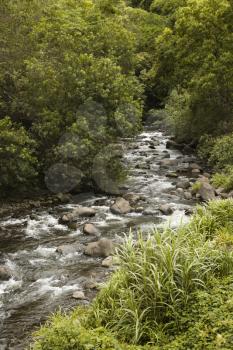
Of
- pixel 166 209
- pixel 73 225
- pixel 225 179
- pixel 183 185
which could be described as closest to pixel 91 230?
pixel 73 225

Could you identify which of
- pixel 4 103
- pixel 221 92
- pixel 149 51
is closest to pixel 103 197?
pixel 4 103

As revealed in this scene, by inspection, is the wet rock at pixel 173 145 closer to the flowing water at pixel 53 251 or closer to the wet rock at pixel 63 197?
the flowing water at pixel 53 251

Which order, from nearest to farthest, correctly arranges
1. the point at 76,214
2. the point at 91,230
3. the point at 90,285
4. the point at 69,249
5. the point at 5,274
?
1. the point at 90,285
2. the point at 5,274
3. the point at 69,249
4. the point at 91,230
5. the point at 76,214

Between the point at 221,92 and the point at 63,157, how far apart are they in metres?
11.1

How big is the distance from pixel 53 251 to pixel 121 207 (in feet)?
15.2

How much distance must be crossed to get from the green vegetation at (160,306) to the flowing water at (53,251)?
161 cm

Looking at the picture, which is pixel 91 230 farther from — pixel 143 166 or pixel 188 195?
pixel 143 166

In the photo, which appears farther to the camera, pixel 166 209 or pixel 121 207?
pixel 121 207

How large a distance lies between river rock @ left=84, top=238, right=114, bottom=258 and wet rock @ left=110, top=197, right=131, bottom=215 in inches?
151

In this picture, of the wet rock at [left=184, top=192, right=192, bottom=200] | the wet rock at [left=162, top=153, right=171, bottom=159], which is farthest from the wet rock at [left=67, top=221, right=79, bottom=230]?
the wet rock at [left=162, top=153, right=171, bottom=159]

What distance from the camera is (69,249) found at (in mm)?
14523

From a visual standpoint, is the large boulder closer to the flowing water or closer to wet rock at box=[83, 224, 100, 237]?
the flowing water

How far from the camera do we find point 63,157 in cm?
1972

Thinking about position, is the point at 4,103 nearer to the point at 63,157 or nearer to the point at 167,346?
the point at 63,157
